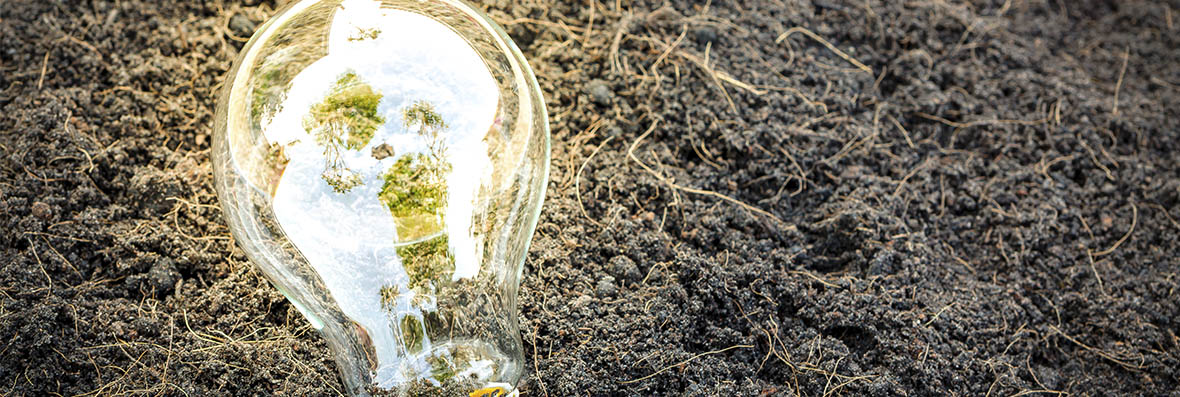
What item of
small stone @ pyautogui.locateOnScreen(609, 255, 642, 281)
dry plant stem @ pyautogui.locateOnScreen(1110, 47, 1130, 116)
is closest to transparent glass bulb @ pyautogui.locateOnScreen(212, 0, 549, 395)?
small stone @ pyautogui.locateOnScreen(609, 255, 642, 281)

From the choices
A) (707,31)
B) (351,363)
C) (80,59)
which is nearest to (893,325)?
(707,31)

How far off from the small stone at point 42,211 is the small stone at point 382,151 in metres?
0.90

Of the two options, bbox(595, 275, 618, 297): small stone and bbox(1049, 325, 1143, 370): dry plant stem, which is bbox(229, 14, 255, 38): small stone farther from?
bbox(1049, 325, 1143, 370): dry plant stem

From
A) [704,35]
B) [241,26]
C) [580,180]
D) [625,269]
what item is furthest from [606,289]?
[241,26]

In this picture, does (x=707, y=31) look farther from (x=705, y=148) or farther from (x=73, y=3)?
(x=73, y=3)

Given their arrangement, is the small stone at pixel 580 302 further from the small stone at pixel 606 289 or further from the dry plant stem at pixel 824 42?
the dry plant stem at pixel 824 42

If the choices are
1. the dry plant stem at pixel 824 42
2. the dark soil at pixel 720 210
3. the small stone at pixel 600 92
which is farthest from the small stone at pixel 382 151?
the dry plant stem at pixel 824 42

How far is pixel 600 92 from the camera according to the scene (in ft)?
7.67

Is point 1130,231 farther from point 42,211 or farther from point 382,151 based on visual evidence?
point 42,211

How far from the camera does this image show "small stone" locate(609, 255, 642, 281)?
6.65ft

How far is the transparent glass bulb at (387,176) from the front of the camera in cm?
153

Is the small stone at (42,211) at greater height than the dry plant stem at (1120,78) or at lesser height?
lesser

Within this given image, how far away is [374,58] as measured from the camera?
155cm

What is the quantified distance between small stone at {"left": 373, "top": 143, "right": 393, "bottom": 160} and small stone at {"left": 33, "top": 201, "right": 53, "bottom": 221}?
2.96 feet
